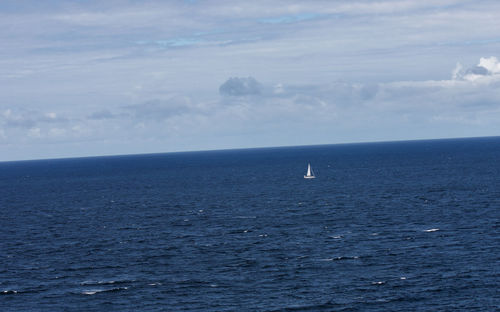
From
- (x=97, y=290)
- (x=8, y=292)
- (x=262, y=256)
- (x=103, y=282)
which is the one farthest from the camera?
(x=262, y=256)

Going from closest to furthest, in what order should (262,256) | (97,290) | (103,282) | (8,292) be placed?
(97,290), (8,292), (103,282), (262,256)

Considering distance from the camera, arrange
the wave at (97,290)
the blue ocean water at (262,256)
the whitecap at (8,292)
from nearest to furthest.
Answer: the blue ocean water at (262,256), the wave at (97,290), the whitecap at (8,292)

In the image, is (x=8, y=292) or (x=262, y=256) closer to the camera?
(x=8, y=292)

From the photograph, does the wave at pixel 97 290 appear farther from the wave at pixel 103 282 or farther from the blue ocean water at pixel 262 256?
the wave at pixel 103 282

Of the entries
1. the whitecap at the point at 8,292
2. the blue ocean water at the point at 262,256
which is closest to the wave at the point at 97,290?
the blue ocean water at the point at 262,256

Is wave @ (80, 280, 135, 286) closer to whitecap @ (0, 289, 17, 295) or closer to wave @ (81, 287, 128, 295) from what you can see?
wave @ (81, 287, 128, 295)

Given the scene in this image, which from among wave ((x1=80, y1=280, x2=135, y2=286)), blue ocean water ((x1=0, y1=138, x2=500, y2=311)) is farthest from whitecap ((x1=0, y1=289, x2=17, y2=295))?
wave ((x1=80, y1=280, x2=135, y2=286))

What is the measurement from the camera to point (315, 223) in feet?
396

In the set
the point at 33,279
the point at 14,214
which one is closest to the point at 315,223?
the point at 33,279

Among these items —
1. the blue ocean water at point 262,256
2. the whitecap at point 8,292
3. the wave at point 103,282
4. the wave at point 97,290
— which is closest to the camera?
the blue ocean water at point 262,256

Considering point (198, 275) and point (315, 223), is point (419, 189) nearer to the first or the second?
point (315, 223)

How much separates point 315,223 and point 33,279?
194ft

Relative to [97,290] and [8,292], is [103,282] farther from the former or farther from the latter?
[8,292]

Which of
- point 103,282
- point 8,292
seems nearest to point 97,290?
point 103,282
